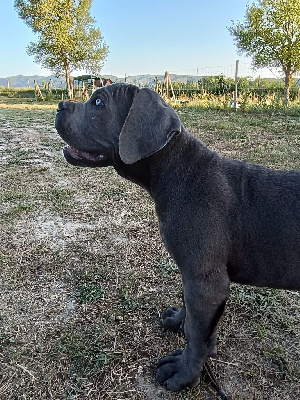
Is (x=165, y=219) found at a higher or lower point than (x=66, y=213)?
higher

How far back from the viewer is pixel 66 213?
4.80 meters

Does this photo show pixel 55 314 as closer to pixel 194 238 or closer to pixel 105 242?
pixel 105 242

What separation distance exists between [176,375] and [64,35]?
120 ft

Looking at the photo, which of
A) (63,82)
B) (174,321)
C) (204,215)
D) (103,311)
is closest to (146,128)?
(204,215)

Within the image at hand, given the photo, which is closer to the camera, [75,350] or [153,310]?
[75,350]

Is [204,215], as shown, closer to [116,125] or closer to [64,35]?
[116,125]

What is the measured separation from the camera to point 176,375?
7.66 feet

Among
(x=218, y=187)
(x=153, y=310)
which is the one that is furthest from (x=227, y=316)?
(x=218, y=187)

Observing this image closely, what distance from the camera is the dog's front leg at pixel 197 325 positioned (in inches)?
83.5

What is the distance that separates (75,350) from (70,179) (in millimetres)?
3834

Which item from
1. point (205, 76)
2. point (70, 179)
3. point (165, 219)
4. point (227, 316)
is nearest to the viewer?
point (165, 219)

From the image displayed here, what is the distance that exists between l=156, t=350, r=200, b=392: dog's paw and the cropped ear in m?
1.32

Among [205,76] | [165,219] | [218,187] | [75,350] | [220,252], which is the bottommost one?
[75,350]

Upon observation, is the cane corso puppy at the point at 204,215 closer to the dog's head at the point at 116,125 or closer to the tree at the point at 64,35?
the dog's head at the point at 116,125
